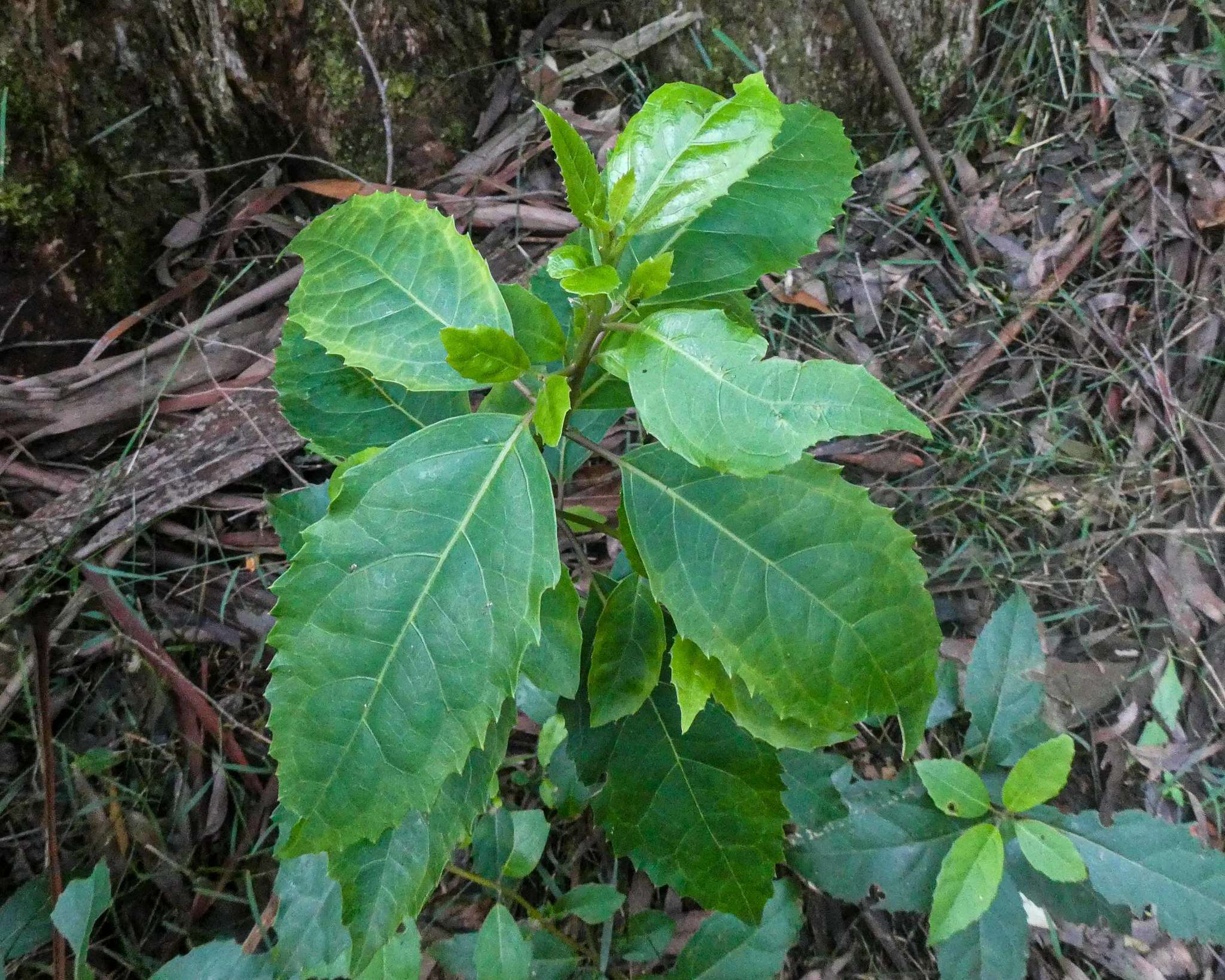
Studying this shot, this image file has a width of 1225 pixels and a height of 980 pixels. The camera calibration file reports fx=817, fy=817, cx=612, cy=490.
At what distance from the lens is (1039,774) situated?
1.81 meters

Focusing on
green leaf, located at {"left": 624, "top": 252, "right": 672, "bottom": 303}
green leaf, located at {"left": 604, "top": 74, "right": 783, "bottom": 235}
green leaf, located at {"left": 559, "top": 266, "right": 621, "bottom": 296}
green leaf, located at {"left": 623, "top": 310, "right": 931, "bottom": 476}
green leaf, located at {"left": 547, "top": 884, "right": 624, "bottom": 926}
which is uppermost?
green leaf, located at {"left": 604, "top": 74, "right": 783, "bottom": 235}

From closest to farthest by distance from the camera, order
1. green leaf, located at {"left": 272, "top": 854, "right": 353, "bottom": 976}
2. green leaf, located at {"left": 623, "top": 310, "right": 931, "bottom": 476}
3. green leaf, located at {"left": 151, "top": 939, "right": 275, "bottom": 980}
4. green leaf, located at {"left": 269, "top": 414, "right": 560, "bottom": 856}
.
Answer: green leaf, located at {"left": 623, "top": 310, "right": 931, "bottom": 476} < green leaf, located at {"left": 269, "top": 414, "right": 560, "bottom": 856} < green leaf, located at {"left": 272, "top": 854, "right": 353, "bottom": 976} < green leaf, located at {"left": 151, "top": 939, "right": 275, "bottom": 980}

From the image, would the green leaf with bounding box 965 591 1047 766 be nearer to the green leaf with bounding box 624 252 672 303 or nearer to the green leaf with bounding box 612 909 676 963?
the green leaf with bounding box 612 909 676 963

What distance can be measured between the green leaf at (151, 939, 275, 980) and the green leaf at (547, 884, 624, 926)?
0.61 m

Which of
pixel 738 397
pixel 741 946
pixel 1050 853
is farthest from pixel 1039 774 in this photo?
pixel 738 397

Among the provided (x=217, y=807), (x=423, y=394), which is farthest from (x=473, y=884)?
(x=423, y=394)

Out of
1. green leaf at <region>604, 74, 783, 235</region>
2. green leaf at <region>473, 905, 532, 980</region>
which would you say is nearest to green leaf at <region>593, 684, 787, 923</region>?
green leaf at <region>473, 905, 532, 980</region>

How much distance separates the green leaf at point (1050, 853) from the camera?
1721 mm

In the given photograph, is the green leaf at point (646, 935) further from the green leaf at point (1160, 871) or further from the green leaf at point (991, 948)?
the green leaf at point (1160, 871)

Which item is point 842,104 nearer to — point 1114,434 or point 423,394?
point 1114,434

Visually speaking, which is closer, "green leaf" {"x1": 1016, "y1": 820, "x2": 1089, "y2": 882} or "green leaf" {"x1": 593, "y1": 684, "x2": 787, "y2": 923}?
"green leaf" {"x1": 593, "y1": 684, "x2": 787, "y2": 923}

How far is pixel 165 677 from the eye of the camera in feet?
7.03

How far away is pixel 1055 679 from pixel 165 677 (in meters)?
2.46

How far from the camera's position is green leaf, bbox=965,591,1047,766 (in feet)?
6.50
